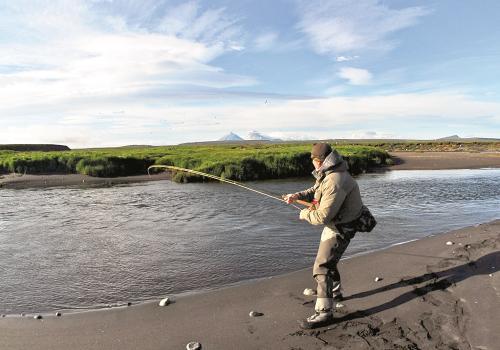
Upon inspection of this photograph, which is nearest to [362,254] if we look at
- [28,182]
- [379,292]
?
[379,292]

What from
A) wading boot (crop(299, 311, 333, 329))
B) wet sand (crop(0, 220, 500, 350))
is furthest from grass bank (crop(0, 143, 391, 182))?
wading boot (crop(299, 311, 333, 329))

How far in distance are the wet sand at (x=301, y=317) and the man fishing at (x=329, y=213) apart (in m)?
0.34

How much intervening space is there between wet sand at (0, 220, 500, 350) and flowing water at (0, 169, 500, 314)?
0.96m

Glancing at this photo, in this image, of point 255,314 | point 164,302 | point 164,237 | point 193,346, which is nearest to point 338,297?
point 255,314

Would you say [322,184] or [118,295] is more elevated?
[322,184]

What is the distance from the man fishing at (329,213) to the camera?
5785mm

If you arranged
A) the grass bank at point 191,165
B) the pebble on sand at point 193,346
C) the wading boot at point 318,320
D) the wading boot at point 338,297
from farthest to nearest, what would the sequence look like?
the grass bank at point 191,165 < the wading boot at point 338,297 < the wading boot at point 318,320 < the pebble on sand at point 193,346

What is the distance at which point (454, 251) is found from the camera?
909cm

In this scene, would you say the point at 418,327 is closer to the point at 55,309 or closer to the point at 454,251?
the point at 454,251

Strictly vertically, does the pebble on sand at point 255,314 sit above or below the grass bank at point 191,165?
below

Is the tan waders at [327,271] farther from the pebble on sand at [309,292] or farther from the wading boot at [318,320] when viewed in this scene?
the pebble on sand at [309,292]

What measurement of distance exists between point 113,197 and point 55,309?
15.5 metres

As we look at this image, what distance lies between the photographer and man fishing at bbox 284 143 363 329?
579 centimetres

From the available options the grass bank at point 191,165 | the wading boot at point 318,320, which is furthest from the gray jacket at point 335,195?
the grass bank at point 191,165
